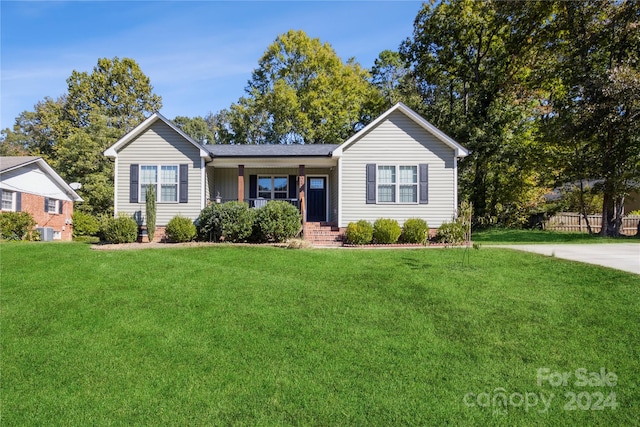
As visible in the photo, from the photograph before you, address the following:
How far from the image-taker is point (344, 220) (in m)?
13.5

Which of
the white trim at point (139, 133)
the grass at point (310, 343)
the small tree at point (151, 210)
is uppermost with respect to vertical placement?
the white trim at point (139, 133)

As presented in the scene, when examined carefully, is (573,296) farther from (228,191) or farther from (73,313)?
(228,191)

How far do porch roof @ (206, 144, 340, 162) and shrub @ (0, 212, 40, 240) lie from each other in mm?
9772

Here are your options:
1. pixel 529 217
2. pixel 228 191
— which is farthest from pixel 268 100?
pixel 529 217

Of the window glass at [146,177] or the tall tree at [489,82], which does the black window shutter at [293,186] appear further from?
the tall tree at [489,82]

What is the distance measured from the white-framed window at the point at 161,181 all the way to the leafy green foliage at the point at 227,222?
2084 millimetres

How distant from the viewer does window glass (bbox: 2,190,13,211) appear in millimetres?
18984

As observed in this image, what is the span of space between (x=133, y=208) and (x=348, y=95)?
1975 cm

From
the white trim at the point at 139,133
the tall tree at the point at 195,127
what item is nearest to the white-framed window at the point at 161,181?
the white trim at the point at 139,133

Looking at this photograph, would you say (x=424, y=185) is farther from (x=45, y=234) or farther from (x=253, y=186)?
(x=45, y=234)

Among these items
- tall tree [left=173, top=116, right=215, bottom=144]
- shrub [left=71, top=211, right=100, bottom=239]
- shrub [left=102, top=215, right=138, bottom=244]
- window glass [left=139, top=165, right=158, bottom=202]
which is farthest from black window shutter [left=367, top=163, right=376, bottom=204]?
tall tree [left=173, top=116, right=215, bottom=144]

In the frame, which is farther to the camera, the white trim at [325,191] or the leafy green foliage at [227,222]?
the white trim at [325,191]

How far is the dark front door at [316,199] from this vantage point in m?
15.8

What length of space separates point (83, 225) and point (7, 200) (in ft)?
17.0
